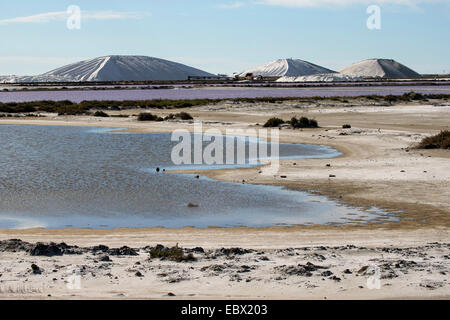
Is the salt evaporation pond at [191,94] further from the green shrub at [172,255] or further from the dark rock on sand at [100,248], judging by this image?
the green shrub at [172,255]

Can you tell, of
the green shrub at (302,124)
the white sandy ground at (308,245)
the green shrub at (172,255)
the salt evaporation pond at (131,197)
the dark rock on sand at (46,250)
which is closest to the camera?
the white sandy ground at (308,245)

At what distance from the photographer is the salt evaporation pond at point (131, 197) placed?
1416 centimetres

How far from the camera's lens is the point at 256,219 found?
556 inches

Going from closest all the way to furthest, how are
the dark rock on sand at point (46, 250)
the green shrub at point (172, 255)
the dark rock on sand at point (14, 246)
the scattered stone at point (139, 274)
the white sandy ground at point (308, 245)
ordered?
the white sandy ground at point (308, 245) → the scattered stone at point (139, 274) → the green shrub at point (172, 255) → the dark rock on sand at point (46, 250) → the dark rock on sand at point (14, 246)

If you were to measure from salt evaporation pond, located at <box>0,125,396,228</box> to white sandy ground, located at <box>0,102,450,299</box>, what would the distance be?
37.0 inches

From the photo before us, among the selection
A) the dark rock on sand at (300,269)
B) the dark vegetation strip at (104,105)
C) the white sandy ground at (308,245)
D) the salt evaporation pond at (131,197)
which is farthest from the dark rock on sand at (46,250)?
the dark vegetation strip at (104,105)

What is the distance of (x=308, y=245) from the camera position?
11359 mm

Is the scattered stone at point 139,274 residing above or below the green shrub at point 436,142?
below

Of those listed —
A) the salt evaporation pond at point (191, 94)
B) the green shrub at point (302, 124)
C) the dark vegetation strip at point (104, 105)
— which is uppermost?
the salt evaporation pond at point (191, 94)

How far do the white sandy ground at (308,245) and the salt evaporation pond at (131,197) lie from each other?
3.09 ft

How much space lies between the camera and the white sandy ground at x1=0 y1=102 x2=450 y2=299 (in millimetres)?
8469
